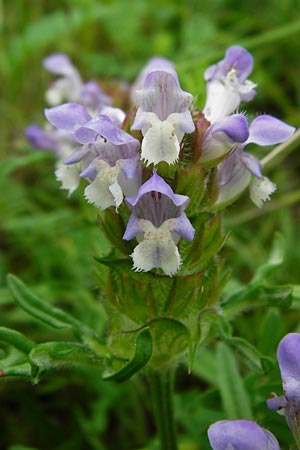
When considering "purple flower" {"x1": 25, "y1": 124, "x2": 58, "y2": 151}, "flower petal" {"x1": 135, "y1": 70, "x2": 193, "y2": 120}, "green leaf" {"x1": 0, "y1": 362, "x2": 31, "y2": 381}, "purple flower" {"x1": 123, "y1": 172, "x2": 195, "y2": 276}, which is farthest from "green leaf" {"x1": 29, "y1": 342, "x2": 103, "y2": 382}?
"purple flower" {"x1": 25, "y1": 124, "x2": 58, "y2": 151}

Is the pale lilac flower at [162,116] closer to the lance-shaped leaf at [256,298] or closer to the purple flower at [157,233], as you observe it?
the purple flower at [157,233]

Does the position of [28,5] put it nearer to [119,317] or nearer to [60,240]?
[60,240]

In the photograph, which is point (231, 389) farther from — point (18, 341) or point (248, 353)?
point (18, 341)

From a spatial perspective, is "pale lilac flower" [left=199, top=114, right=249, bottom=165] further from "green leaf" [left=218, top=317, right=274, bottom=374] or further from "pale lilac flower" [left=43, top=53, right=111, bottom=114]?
"pale lilac flower" [left=43, top=53, right=111, bottom=114]

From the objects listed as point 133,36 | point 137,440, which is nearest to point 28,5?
point 133,36

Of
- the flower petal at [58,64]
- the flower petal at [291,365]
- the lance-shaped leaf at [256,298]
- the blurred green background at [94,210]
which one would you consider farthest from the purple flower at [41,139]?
the flower petal at [291,365]

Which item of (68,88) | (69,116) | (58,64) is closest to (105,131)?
(69,116)
